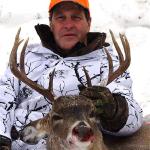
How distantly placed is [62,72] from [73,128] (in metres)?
1.28

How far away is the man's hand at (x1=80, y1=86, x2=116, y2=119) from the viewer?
4.65 meters

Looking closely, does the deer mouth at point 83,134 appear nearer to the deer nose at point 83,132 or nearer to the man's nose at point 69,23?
the deer nose at point 83,132

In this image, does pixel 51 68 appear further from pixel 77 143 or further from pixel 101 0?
pixel 101 0

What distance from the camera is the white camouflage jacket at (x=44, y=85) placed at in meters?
5.30

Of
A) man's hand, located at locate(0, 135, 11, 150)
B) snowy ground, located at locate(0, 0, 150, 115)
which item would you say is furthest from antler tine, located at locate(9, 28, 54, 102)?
snowy ground, located at locate(0, 0, 150, 115)

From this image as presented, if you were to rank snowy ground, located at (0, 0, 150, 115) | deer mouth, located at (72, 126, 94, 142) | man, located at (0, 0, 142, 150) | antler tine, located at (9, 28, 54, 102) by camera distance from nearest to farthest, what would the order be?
deer mouth, located at (72, 126, 94, 142)
antler tine, located at (9, 28, 54, 102)
man, located at (0, 0, 142, 150)
snowy ground, located at (0, 0, 150, 115)

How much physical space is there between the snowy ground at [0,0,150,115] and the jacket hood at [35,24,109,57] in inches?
134

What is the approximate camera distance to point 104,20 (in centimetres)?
1070

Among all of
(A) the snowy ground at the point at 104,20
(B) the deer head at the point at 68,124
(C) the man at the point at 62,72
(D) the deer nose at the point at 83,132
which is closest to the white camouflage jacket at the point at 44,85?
(C) the man at the point at 62,72

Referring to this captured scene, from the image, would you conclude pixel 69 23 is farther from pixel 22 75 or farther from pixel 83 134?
pixel 83 134

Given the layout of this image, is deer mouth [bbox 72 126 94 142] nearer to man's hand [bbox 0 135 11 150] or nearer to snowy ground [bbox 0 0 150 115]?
man's hand [bbox 0 135 11 150]

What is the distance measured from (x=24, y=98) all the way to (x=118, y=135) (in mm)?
1067

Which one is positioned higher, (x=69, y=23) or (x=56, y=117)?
(x=69, y=23)

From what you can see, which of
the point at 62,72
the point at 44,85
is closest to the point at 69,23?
the point at 62,72
